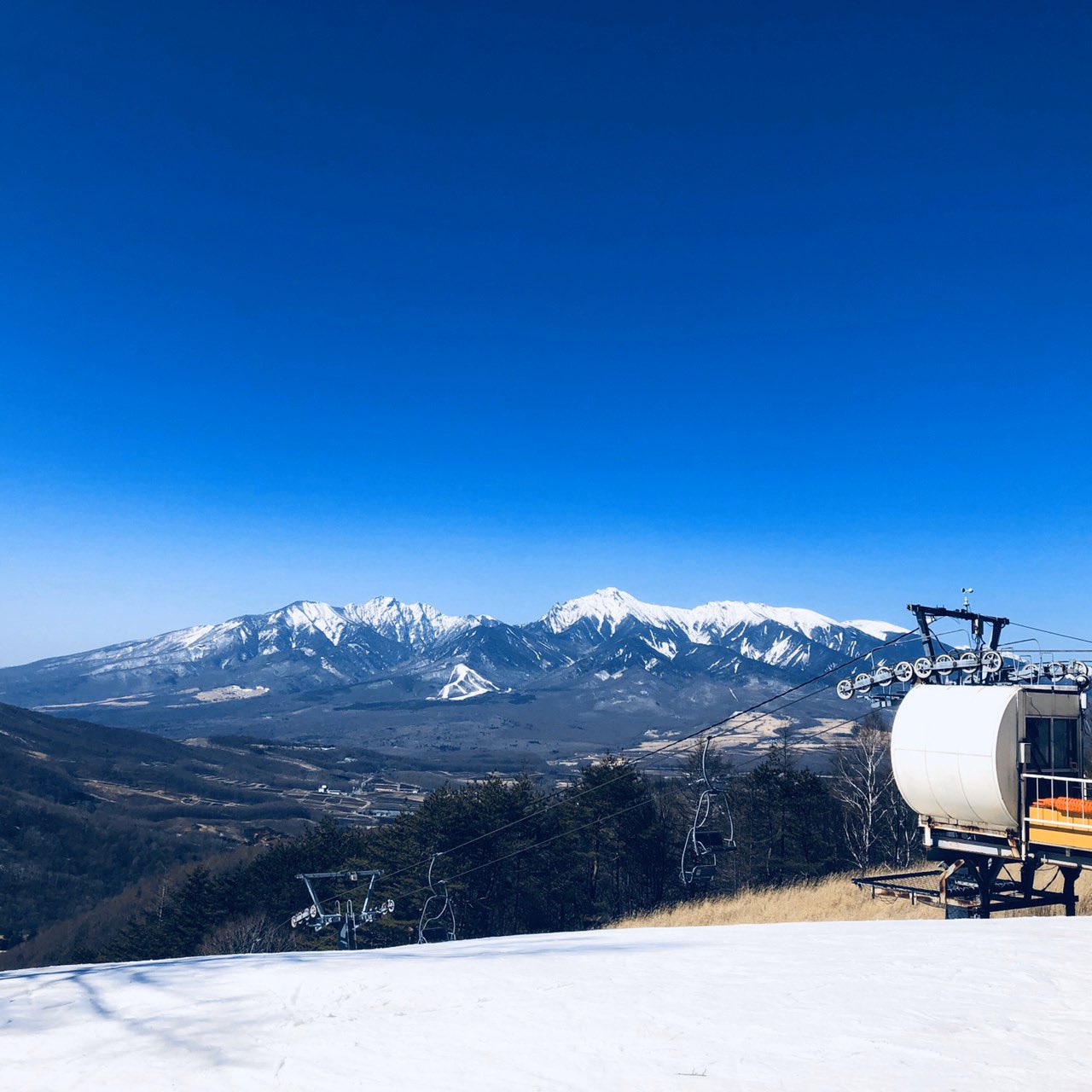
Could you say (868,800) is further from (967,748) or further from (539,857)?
(967,748)

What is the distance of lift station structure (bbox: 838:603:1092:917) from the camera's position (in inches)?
763

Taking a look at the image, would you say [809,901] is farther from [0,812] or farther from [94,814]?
[94,814]

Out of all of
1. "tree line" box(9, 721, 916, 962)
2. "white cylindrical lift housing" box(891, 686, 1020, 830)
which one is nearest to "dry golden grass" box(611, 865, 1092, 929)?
"white cylindrical lift housing" box(891, 686, 1020, 830)

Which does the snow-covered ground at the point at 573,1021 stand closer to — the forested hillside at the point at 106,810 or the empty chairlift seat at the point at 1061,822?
the empty chairlift seat at the point at 1061,822

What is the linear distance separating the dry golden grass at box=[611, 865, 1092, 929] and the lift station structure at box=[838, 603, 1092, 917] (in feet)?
2.58

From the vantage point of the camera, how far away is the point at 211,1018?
6.97 metres

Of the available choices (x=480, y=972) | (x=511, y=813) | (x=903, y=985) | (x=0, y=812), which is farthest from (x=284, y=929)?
(x=0, y=812)

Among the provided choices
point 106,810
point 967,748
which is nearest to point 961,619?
point 967,748

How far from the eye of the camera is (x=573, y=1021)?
6801mm

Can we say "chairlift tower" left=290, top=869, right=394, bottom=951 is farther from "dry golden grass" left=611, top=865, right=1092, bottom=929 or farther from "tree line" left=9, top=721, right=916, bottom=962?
"dry golden grass" left=611, top=865, right=1092, bottom=929

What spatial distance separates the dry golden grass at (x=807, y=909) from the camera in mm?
21219

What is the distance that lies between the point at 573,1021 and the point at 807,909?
18.0m

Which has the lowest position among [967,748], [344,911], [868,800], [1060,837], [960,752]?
[344,911]

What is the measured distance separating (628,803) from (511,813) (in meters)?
6.63
